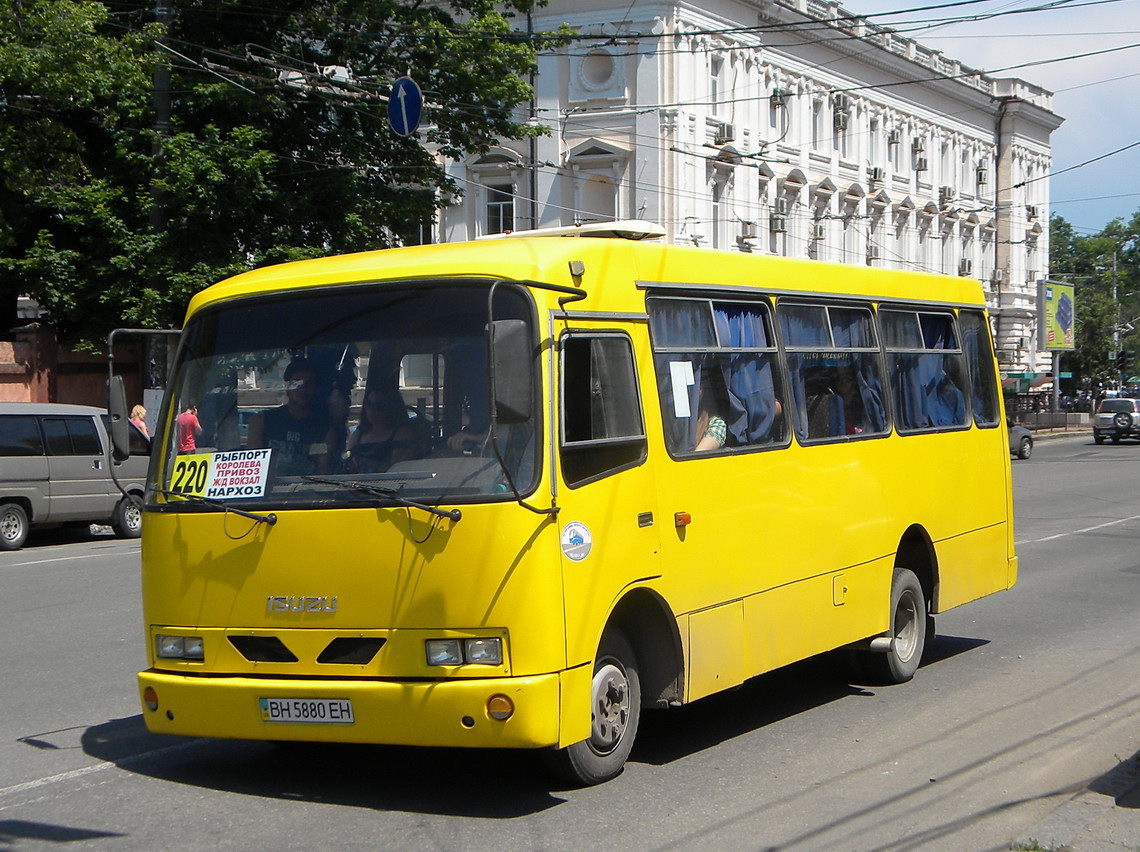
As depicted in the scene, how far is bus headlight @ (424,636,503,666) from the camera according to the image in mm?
6176

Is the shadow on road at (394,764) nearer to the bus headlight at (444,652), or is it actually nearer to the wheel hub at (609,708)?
the wheel hub at (609,708)

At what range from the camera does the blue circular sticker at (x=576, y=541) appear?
634 centimetres

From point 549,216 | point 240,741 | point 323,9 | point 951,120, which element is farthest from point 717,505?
point 951,120

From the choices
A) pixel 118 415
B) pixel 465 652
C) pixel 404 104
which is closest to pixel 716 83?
pixel 404 104

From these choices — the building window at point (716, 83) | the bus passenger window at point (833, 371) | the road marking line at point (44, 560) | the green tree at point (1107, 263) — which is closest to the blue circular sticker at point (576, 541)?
the bus passenger window at point (833, 371)

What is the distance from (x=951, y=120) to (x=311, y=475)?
193ft

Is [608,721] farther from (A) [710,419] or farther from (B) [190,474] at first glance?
(B) [190,474]

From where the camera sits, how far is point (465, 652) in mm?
6203

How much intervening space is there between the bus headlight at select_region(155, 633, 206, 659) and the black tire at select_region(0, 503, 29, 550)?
13.9 m

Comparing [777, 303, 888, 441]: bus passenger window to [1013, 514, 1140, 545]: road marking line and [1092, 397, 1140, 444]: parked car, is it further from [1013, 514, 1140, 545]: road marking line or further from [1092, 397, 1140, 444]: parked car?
[1092, 397, 1140, 444]: parked car

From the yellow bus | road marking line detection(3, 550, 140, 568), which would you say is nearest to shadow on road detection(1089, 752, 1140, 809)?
the yellow bus

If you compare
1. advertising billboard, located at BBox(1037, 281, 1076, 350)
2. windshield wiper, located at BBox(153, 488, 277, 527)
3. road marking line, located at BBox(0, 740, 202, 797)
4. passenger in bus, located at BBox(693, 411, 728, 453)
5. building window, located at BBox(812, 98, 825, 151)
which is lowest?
road marking line, located at BBox(0, 740, 202, 797)

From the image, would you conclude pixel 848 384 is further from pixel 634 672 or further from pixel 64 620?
pixel 64 620

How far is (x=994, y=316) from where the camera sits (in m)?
69.1
